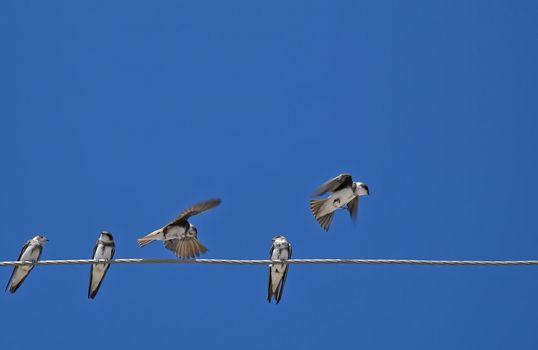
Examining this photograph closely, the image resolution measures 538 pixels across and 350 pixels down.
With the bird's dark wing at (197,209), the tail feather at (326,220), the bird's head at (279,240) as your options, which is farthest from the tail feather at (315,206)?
the bird's dark wing at (197,209)

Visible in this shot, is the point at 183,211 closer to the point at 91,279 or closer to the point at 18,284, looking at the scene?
the point at 91,279

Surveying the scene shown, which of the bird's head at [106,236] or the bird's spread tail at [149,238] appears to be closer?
the bird's spread tail at [149,238]

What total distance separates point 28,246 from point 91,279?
1.38 metres

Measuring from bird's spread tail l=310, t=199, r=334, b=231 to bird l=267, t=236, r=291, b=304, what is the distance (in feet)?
1.58

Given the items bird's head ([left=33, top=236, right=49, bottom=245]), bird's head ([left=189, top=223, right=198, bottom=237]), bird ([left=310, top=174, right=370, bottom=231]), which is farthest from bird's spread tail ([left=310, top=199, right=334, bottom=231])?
bird's head ([left=33, top=236, right=49, bottom=245])

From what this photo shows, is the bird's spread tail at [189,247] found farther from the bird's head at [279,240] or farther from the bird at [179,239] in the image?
the bird's head at [279,240]

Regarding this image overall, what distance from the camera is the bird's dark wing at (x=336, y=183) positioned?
11094mm

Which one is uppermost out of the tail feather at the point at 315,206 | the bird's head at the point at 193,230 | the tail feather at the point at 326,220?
the tail feather at the point at 315,206

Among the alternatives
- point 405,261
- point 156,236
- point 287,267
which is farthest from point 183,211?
point 405,261

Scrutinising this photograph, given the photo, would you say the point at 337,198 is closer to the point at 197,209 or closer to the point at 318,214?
the point at 318,214

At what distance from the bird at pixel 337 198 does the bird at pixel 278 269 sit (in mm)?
530

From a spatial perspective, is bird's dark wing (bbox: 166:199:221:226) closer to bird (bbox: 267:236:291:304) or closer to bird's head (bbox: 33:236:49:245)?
bird (bbox: 267:236:291:304)

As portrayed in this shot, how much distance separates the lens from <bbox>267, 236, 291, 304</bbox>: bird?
1098 cm

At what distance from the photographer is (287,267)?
1113 centimetres
